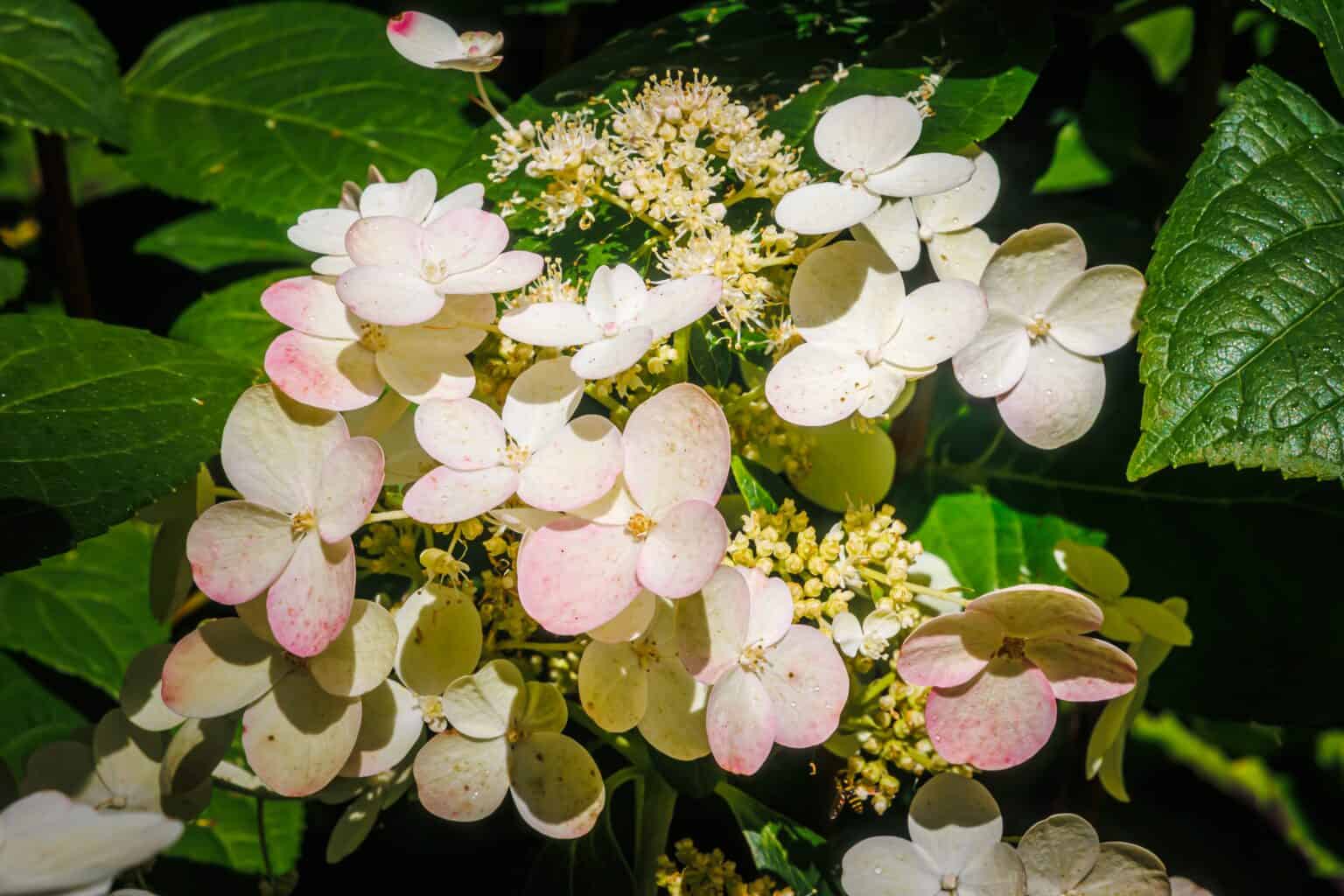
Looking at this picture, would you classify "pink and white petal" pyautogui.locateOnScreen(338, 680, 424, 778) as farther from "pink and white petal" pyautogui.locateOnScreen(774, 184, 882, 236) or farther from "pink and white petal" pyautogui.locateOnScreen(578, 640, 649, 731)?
"pink and white petal" pyautogui.locateOnScreen(774, 184, 882, 236)

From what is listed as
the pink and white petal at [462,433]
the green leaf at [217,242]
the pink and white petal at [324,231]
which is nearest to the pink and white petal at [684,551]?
the pink and white petal at [462,433]

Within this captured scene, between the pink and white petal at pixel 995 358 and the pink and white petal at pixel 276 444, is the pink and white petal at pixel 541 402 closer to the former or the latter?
the pink and white petal at pixel 276 444

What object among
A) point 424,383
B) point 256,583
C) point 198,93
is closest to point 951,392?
point 424,383

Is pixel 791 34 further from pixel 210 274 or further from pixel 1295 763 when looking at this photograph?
pixel 1295 763

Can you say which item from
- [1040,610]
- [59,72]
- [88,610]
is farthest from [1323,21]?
[88,610]

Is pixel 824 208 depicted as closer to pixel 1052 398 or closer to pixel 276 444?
pixel 1052 398

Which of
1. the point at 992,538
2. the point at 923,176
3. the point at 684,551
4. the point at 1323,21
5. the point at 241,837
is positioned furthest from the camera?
the point at 241,837
